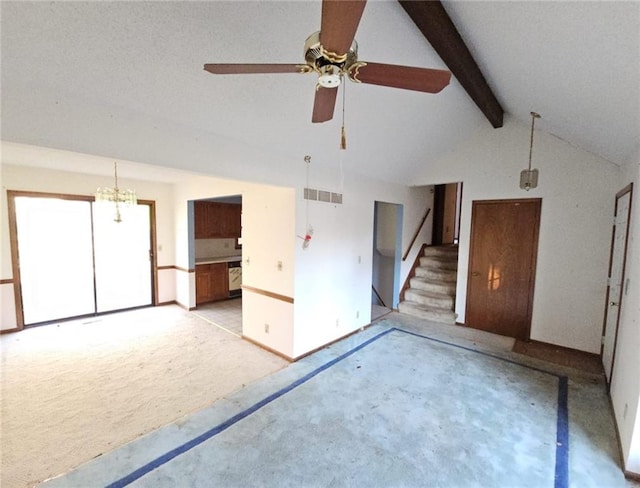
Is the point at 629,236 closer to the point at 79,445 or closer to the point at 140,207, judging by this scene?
the point at 79,445

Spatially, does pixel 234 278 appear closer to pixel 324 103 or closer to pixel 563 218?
pixel 324 103

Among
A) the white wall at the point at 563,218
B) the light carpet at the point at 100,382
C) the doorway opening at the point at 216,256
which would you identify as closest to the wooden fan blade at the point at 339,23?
the light carpet at the point at 100,382

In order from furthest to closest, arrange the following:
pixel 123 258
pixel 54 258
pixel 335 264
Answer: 1. pixel 123 258
2. pixel 54 258
3. pixel 335 264

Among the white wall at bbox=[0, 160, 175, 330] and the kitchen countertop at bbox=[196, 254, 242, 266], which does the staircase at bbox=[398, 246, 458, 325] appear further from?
the white wall at bbox=[0, 160, 175, 330]

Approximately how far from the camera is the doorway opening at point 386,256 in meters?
5.57

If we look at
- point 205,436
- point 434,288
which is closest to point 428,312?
point 434,288

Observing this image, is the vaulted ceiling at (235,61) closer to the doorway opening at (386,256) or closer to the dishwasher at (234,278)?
the doorway opening at (386,256)

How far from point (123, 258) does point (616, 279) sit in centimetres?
747

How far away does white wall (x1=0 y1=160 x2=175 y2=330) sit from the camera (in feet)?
13.6

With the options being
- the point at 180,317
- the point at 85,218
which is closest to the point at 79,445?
the point at 180,317

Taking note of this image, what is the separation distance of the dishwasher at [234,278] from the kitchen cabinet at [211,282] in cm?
12

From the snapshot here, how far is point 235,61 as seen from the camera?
197 cm

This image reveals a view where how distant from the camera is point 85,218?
4906 millimetres

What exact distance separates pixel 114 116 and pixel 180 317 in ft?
13.0
